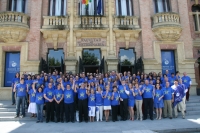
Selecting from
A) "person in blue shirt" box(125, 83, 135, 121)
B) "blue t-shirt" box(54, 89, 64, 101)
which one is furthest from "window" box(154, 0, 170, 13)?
"blue t-shirt" box(54, 89, 64, 101)

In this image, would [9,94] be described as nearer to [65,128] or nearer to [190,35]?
[65,128]

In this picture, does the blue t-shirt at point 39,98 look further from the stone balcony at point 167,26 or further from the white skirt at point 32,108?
the stone balcony at point 167,26

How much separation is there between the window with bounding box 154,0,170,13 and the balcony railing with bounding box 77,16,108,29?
16.7ft

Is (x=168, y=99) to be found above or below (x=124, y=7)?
below

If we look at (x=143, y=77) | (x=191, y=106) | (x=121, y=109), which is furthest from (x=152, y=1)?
(x=121, y=109)

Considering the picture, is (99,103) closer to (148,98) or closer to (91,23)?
(148,98)

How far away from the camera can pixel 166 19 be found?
1388 cm

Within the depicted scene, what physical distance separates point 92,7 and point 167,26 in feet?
21.6

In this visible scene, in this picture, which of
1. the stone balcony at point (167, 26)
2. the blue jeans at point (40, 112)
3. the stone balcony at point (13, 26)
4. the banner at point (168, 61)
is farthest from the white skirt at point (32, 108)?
the stone balcony at point (167, 26)

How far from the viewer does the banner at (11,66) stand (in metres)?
13.5

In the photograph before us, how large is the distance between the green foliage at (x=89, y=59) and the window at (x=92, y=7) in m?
3.56

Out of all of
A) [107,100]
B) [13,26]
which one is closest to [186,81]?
[107,100]

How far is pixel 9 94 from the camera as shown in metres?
13.0

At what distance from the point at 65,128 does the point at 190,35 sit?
515 inches
